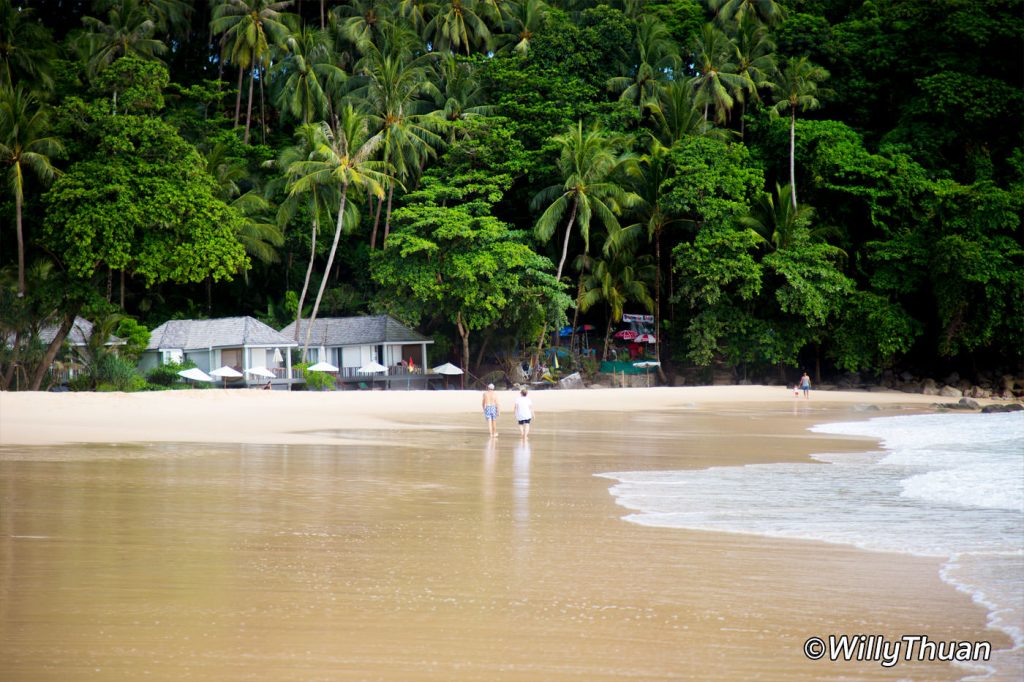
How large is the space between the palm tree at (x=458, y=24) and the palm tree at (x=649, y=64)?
27.0ft

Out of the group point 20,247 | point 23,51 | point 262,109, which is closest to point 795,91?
point 262,109

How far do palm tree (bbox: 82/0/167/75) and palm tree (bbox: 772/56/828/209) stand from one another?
90.3 feet

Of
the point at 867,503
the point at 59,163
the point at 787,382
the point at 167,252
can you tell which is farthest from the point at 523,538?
the point at 787,382

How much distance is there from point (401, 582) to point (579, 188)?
3210 centimetres

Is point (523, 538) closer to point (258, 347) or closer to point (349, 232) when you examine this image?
point (258, 347)

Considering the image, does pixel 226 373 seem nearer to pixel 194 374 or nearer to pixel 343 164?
pixel 194 374

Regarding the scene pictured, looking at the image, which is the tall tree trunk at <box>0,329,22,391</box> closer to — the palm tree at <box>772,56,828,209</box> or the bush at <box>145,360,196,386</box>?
the bush at <box>145,360,196,386</box>

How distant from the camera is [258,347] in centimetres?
3578

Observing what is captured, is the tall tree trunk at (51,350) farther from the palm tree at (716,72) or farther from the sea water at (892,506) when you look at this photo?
the palm tree at (716,72)

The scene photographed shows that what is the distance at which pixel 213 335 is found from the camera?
35.8 m

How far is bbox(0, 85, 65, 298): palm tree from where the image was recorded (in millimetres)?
29234

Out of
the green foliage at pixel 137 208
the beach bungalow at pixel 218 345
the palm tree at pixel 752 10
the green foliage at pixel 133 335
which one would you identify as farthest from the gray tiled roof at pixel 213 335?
the palm tree at pixel 752 10

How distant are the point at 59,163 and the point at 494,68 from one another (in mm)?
18570

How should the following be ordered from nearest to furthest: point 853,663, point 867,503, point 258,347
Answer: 1. point 853,663
2. point 867,503
3. point 258,347
